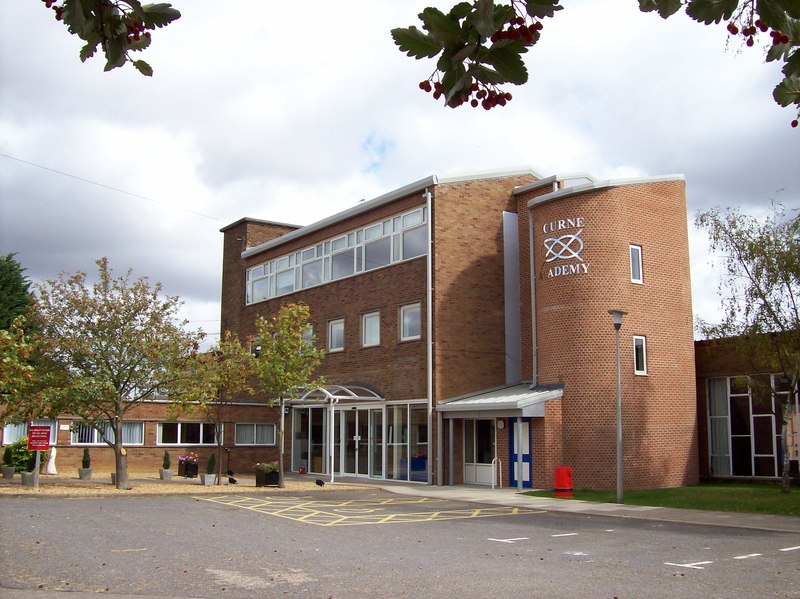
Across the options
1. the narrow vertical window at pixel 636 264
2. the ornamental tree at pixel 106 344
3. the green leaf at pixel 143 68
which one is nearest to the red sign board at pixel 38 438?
the ornamental tree at pixel 106 344

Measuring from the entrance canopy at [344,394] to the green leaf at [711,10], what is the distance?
83.3ft

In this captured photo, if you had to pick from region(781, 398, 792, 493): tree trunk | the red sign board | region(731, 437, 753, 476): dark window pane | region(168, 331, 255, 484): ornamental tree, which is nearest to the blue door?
region(781, 398, 792, 493): tree trunk

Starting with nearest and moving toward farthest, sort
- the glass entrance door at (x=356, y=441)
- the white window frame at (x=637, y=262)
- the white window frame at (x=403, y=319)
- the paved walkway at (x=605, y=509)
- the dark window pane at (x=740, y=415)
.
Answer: the paved walkway at (x=605, y=509)
the white window frame at (x=637, y=262)
the dark window pane at (x=740, y=415)
the white window frame at (x=403, y=319)
the glass entrance door at (x=356, y=441)

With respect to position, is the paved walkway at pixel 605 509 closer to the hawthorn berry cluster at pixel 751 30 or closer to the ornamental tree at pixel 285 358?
the ornamental tree at pixel 285 358

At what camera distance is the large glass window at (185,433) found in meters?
33.0

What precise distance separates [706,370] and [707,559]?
Answer: 17064 mm

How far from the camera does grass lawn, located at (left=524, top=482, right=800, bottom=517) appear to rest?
19.0 meters

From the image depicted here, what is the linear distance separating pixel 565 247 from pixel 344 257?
388 inches

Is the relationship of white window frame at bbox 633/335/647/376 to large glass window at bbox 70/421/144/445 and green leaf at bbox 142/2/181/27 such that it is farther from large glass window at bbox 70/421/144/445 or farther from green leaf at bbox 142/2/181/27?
green leaf at bbox 142/2/181/27

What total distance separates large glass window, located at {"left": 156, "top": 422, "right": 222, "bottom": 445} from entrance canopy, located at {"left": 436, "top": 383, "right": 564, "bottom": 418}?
11662 mm

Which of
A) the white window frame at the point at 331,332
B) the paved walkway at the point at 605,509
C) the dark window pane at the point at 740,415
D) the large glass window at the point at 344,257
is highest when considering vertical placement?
the large glass window at the point at 344,257

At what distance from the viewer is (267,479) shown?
82.5 feet

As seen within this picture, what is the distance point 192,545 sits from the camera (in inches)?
499

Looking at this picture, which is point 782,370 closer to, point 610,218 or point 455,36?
point 610,218
